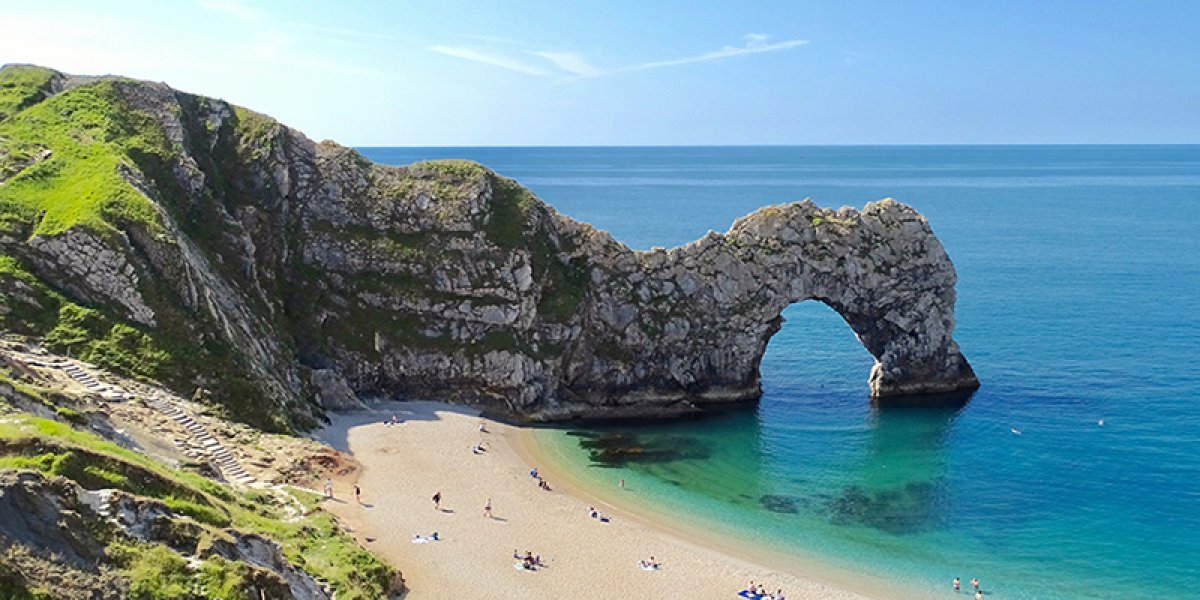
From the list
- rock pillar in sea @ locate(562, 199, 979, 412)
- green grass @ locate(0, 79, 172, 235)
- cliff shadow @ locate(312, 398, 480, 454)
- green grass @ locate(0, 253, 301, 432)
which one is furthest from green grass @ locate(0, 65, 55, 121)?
rock pillar in sea @ locate(562, 199, 979, 412)

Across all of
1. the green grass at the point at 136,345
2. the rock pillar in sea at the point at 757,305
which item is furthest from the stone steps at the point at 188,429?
the rock pillar in sea at the point at 757,305

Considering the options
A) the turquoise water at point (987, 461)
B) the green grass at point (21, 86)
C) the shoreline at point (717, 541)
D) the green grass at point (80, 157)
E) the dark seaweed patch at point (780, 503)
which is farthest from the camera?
the green grass at point (21, 86)

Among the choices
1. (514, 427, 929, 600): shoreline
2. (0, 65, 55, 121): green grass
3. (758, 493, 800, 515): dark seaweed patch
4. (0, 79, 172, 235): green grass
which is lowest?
(514, 427, 929, 600): shoreline

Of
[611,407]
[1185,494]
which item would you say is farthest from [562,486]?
[1185,494]

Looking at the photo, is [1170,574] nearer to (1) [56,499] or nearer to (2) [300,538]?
(2) [300,538]

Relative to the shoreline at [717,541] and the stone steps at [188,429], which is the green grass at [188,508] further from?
the shoreline at [717,541]

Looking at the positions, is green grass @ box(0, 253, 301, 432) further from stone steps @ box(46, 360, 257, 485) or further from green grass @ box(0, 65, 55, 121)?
green grass @ box(0, 65, 55, 121)
